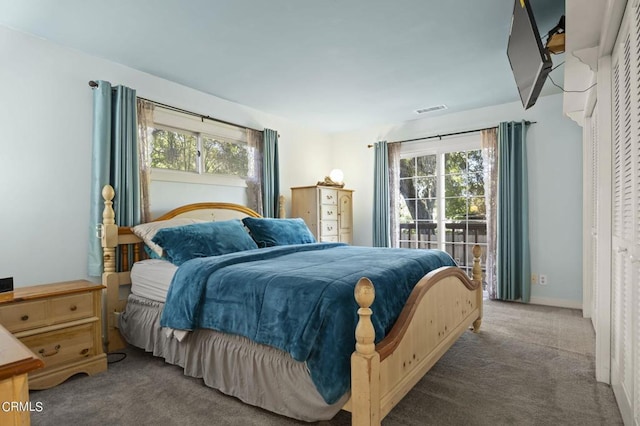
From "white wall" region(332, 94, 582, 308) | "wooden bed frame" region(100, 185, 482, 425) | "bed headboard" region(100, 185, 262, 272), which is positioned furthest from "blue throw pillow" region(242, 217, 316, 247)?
"white wall" region(332, 94, 582, 308)

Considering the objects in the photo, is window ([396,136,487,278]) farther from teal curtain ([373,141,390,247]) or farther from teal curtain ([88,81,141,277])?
teal curtain ([88,81,141,277])

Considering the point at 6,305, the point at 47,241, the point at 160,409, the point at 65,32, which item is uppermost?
the point at 65,32

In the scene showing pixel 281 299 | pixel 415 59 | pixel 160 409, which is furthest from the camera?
pixel 415 59

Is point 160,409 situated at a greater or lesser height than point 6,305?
lesser

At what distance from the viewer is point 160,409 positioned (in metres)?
1.96

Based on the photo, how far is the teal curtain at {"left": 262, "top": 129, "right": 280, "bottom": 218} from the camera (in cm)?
435

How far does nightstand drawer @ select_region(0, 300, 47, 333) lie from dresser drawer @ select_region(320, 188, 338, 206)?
3116 mm

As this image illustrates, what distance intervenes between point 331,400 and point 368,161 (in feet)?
13.9

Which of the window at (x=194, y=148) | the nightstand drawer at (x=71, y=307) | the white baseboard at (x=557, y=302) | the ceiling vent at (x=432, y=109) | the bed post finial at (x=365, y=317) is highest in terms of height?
the ceiling vent at (x=432, y=109)

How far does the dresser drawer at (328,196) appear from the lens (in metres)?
4.69

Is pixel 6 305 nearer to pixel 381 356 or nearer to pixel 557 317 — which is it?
pixel 381 356

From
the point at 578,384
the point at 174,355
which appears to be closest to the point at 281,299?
the point at 174,355

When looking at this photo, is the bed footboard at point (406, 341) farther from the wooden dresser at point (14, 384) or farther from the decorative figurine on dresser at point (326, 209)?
the decorative figurine on dresser at point (326, 209)

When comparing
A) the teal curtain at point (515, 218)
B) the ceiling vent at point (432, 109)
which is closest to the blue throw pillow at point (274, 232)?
the ceiling vent at point (432, 109)
